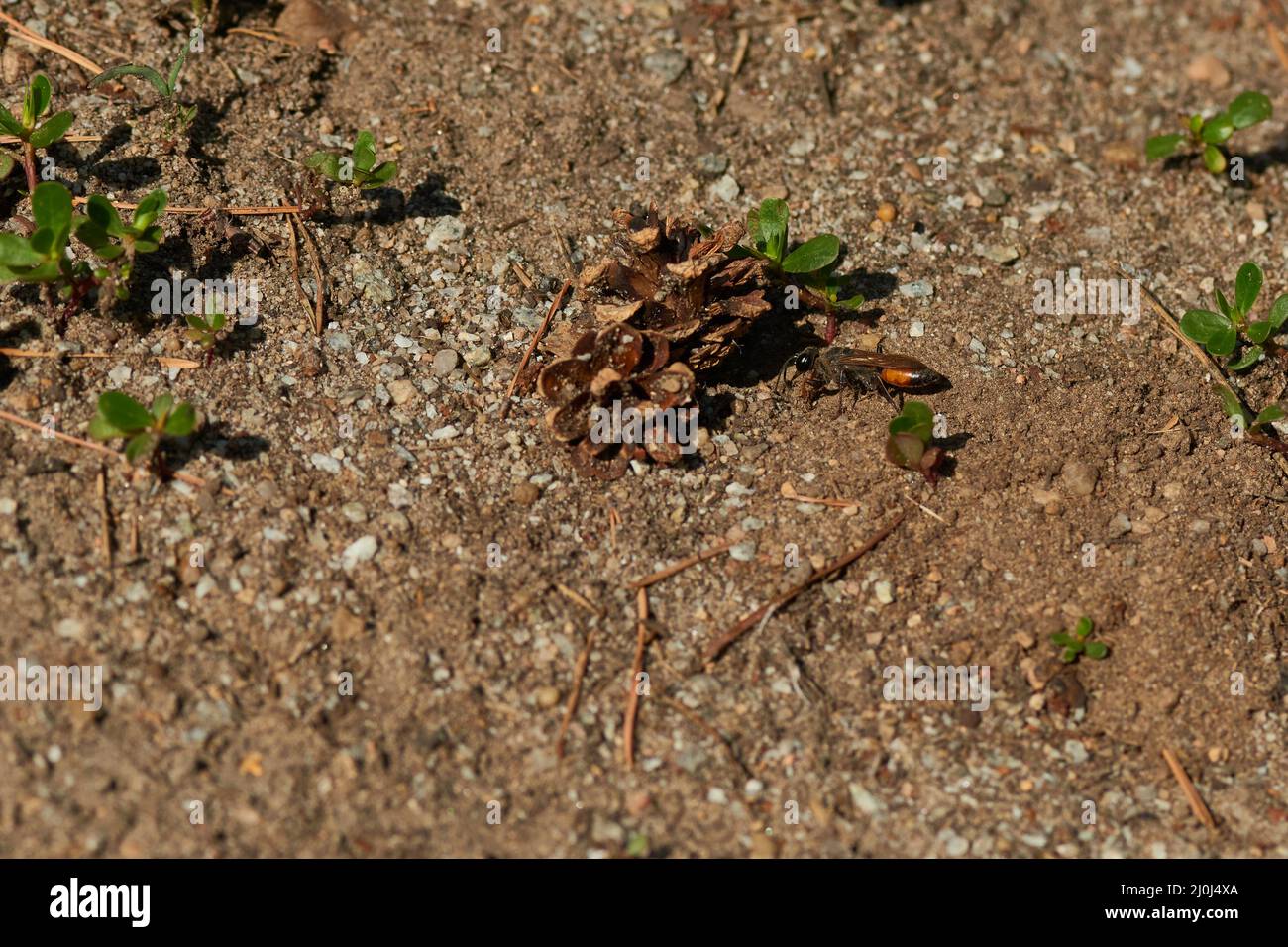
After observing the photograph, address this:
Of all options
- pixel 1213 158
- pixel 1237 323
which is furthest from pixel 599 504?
pixel 1213 158

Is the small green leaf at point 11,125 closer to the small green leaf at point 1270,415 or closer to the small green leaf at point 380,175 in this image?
the small green leaf at point 380,175

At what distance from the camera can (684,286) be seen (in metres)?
3.29

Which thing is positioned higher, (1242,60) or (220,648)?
(1242,60)

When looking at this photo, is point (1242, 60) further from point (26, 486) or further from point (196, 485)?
point (26, 486)

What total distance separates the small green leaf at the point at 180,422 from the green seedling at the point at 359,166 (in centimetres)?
105

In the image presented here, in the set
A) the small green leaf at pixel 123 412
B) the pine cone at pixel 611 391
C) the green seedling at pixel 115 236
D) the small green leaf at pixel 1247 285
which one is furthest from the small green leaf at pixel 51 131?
the small green leaf at pixel 1247 285

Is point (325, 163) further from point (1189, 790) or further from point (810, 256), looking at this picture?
point (1189, 790)

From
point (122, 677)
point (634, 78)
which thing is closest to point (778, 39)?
point (634, 78)

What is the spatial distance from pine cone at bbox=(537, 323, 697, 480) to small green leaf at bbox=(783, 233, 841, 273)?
58 centimetres

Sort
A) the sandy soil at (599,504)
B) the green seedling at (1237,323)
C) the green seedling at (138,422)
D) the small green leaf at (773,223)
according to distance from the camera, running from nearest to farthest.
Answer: the sandy soil at (599,504), the green seedling at (138,422), the small green leaf at (773,223), the green seedling at (1237,323)

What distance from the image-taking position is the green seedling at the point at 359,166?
353cm

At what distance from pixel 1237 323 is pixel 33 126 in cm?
393

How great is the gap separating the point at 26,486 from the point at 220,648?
72 cm
